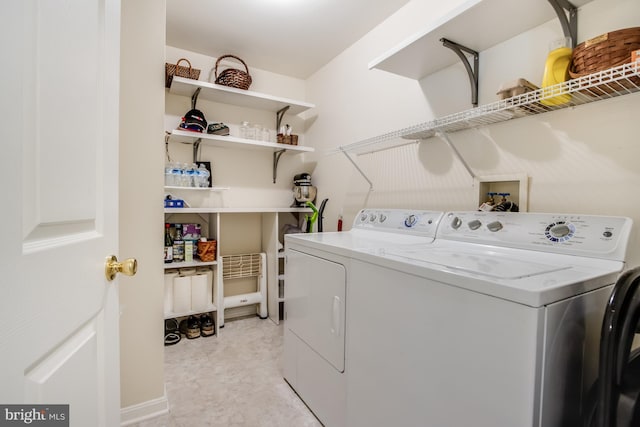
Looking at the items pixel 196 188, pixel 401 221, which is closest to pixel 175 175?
pixel 196 188

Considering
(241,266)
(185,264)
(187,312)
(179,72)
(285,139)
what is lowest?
(187,312)

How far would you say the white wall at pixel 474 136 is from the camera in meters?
1.14

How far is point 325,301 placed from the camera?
1.49 metres

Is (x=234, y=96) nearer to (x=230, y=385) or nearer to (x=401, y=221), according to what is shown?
(x=401, y=221)

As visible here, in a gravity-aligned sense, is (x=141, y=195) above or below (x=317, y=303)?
above

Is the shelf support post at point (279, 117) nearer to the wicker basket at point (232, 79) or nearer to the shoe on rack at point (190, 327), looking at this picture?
the wicker basket at point (232, 79)

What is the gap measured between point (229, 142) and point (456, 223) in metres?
2.05

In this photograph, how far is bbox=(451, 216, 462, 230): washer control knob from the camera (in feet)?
4.93

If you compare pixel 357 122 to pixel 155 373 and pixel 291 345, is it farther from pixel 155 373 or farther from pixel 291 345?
pixel 155 373

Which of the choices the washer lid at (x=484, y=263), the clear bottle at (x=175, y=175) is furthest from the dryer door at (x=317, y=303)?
the clear bottle at (x=175, y=175)

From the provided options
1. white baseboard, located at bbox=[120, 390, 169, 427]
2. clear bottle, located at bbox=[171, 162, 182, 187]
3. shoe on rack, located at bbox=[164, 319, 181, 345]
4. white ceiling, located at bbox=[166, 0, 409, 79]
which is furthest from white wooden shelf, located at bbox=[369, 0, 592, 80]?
shoe on rack, located at bbox=[164, 319, 181, 345]

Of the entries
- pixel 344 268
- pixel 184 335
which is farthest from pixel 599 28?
pixel 184 335

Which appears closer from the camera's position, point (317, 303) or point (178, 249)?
point (317, 303)

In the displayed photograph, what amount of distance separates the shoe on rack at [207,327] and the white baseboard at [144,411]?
0.96 m
